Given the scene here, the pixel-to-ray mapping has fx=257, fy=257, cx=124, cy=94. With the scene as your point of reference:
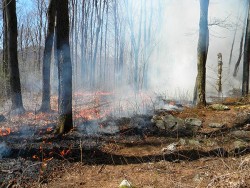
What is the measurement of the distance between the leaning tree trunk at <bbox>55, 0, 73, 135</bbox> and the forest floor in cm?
42

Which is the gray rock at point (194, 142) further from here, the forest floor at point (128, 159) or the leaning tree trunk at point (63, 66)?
the leaning tree trunk at point (63, 66)

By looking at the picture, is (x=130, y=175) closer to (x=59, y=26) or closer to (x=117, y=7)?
(x=59, y=26)

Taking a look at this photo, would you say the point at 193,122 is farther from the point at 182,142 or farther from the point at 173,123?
the point at 182,142

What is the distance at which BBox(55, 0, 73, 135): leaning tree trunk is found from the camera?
24.0 feet

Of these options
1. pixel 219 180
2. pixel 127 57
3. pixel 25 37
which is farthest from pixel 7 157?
pixel 127 57

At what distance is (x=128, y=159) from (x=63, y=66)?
3293 millimetres

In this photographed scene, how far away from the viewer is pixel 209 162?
18.1ft

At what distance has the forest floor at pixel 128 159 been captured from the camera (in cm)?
463

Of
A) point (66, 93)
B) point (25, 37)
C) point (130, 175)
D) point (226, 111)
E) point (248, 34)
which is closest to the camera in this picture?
point (130, 175)

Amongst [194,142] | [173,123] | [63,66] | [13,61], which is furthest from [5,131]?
[194,142]

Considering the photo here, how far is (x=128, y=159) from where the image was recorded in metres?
6.11

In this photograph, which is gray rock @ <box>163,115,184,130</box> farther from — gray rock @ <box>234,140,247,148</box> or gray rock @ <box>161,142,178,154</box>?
gray rock @ <box>234,140,247,148</box>

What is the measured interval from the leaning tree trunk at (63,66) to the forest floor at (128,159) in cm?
42

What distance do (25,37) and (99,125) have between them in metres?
35.1
